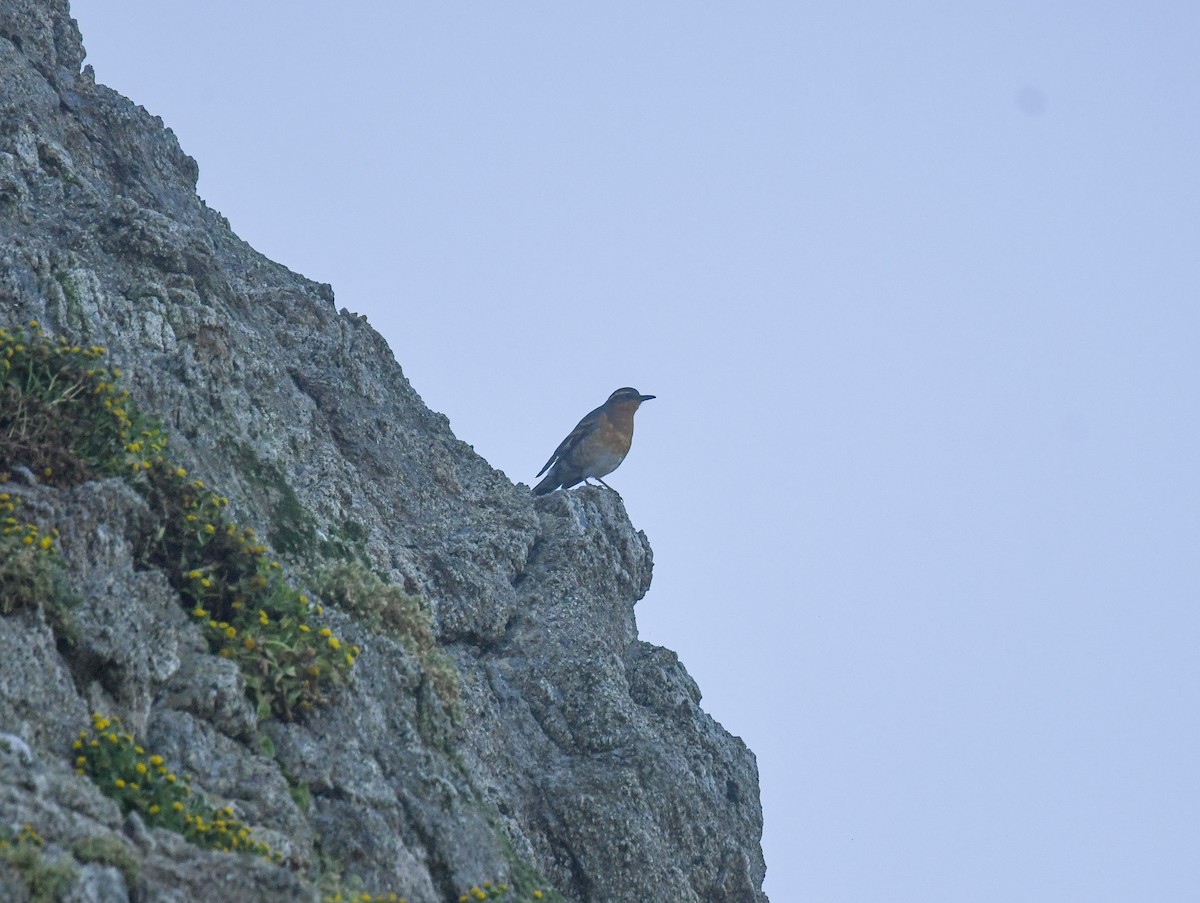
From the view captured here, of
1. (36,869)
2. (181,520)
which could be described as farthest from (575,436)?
(36,869)

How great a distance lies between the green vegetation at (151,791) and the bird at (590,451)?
1087 centimetres

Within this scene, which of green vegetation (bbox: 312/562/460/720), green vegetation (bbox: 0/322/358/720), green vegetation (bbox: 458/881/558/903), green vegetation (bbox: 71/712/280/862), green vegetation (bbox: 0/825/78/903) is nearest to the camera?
green vegetation (bbox: 0/825/78/903)

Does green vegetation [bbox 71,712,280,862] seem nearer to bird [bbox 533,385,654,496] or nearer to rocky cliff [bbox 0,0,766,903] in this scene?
rocky cliff [bbox 0,0,766,903]

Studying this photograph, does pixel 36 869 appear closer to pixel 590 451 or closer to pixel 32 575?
pixel 32 575

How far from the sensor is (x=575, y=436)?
1786 cm

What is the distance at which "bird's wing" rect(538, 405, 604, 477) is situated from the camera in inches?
695

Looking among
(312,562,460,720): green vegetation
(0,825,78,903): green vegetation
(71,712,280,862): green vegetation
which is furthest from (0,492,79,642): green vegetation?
(312,562,460,720): green vegetation

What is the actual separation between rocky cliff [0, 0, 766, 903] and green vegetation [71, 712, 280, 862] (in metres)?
0.02

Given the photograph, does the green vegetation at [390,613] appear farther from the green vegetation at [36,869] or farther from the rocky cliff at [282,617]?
the green vegetation at [36,869]

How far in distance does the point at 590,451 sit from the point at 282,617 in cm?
973

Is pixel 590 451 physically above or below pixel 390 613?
above

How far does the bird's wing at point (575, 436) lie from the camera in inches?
695

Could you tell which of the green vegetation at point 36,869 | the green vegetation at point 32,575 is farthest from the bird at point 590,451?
the green vegetation at point 36,869

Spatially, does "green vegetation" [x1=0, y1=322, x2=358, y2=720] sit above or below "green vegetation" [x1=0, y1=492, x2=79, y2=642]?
above
